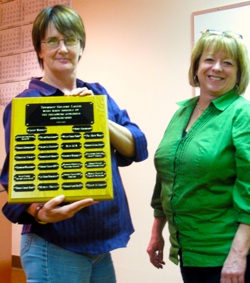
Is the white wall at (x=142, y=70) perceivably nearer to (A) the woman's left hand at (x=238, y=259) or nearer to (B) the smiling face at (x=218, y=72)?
(B) the smiling face at (x=218, y=72)

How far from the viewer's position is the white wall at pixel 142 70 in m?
2.36

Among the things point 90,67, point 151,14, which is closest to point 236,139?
point 151,14

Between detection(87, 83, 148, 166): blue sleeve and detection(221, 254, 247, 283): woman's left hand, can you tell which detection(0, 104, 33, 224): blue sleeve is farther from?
detection(221, 254, 247, 283): woman's left hand

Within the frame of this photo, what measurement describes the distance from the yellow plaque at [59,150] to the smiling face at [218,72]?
1.60 feet

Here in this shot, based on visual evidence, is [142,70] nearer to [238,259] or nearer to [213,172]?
[213,172]

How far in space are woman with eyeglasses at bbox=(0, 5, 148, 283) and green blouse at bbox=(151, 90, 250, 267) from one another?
0.19 meters

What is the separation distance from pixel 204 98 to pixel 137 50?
4.17 ft

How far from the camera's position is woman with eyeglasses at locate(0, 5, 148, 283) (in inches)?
38.9

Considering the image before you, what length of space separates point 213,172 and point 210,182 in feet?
0.12

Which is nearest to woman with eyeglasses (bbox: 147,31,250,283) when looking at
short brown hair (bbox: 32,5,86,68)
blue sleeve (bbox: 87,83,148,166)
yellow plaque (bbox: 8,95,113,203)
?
blue sleeve (bbox: 87,83,148,166)

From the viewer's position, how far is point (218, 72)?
128 centimetres

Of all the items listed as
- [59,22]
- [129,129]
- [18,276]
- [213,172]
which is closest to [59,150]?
[129,129]

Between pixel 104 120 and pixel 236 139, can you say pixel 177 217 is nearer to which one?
pixel 236 139

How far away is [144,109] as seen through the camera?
2.51 metres
